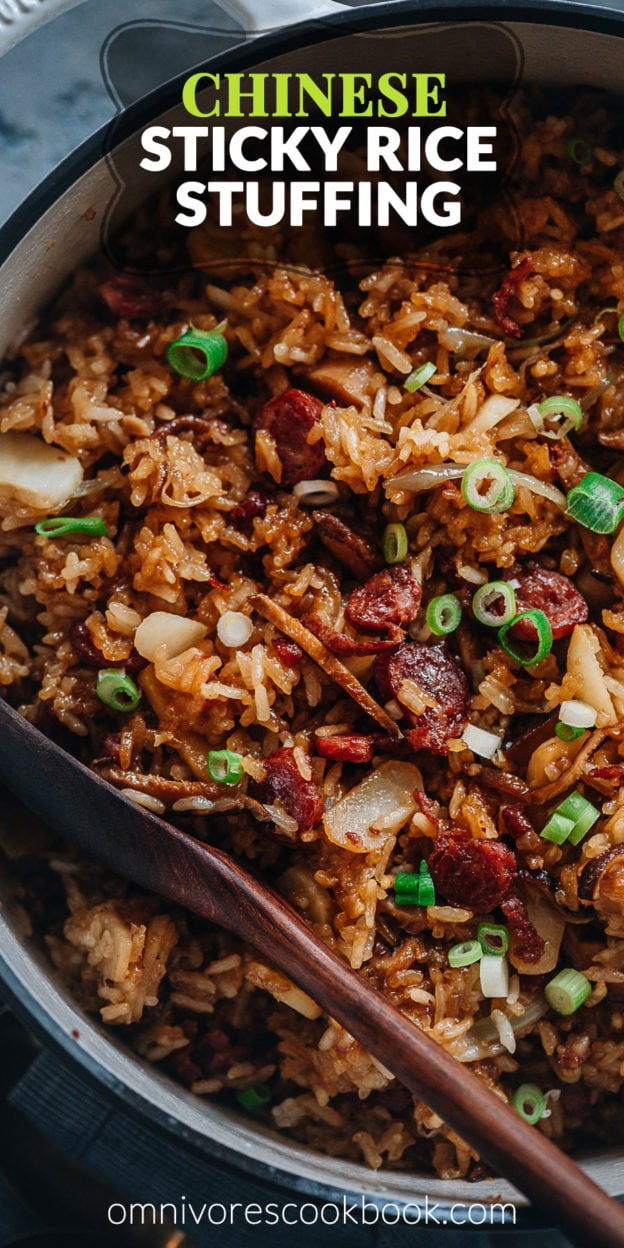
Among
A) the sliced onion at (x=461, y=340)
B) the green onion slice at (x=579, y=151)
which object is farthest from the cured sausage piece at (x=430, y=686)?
the green onion slice at (x=579, y=151)

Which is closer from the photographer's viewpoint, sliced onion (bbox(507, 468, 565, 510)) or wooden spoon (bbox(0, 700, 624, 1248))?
wooden spoon (bbox(0, 700, 624, 1248))

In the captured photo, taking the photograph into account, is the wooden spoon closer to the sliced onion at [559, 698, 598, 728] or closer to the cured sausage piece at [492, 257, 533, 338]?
the sliced onion at [559, 698, 598, 728]

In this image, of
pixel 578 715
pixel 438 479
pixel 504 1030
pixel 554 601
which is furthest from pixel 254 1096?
pixel 438 479

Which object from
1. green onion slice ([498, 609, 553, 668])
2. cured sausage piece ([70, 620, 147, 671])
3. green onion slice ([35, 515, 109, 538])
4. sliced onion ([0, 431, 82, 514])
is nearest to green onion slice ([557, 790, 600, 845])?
green onion slice ([498, 609, 553, 668])

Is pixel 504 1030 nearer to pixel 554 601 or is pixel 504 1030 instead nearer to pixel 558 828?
pixel 558 828

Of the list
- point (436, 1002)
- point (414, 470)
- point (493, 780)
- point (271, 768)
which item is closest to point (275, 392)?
point (414, 470)

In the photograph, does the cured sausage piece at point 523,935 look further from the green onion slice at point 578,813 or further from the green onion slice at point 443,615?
the green onion slice at point 443,615

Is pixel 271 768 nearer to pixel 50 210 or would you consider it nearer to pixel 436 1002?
pixel 436 1002

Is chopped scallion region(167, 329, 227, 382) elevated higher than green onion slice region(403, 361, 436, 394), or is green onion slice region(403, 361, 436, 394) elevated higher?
chopped scallion region(167, 329, 227, 382)
